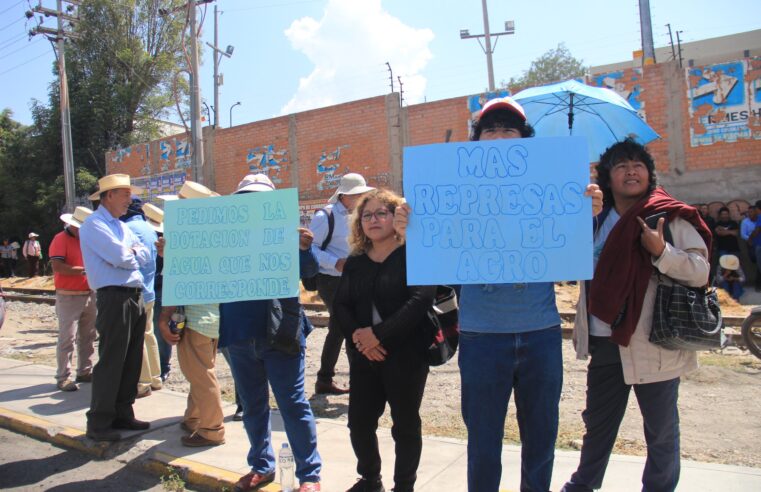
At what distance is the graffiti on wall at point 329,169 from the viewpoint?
1964 cm

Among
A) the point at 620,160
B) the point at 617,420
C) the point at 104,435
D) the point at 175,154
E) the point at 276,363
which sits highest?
the point at 175,154

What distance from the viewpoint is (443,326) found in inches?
137

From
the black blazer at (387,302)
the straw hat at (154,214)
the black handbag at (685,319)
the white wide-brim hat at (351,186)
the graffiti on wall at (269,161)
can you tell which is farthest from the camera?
the graffiti on wall at (269,161)

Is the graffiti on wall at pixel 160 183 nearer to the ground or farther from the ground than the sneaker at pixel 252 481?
farther from the ground

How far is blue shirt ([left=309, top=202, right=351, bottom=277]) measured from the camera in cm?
546

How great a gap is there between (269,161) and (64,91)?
1011 cm

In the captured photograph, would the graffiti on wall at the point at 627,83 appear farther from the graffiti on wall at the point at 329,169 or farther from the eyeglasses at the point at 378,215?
the eyeglasses at the point at 378,215

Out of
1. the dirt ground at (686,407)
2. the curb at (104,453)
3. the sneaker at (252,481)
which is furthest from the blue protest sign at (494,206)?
the dirt ground at (686,407)

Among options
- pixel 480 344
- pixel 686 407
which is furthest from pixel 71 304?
pixel 686 407

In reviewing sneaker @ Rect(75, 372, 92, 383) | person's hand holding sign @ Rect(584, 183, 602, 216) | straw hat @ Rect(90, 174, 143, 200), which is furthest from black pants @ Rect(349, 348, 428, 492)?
sneaker @ Rect(75, 372, 92, 383)

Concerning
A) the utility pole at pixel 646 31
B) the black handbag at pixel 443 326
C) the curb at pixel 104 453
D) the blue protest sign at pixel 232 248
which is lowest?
the curb at pixel 104 453

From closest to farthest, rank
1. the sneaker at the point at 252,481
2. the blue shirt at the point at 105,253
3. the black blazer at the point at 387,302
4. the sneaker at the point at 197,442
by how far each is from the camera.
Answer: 1. the black blazer at the point at 387,302
2. the sneaker at the point at 252,481
3. the sneaker at the point at 197,442
4. the blue shirt at the point at 105,253

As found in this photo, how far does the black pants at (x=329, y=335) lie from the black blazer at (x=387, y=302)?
6.45ft

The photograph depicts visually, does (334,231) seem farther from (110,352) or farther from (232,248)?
(110,352)
